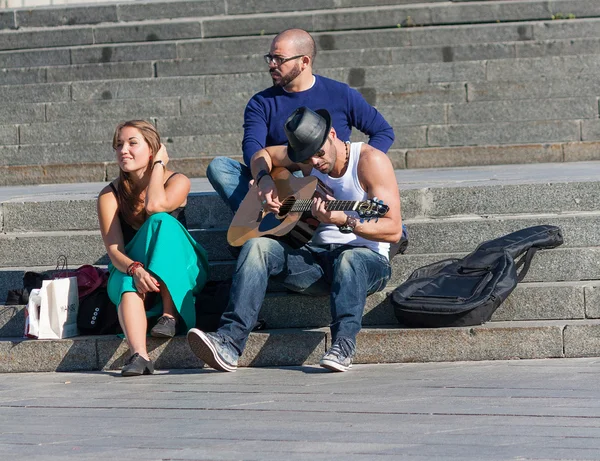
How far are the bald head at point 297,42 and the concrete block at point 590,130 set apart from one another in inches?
167

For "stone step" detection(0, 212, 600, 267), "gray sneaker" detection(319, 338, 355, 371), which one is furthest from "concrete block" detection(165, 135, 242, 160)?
"gray sneaker" detection(319, 338, 355, 371)

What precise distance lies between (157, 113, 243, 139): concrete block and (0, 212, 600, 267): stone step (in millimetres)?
3518

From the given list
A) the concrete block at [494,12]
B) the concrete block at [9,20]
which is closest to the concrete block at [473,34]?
the concrete block at [494,12]

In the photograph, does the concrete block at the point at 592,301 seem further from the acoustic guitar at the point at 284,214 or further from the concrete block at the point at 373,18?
the concrete block at the point at 373,18

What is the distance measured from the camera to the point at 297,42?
215 inches

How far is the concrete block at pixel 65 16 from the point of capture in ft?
38.0

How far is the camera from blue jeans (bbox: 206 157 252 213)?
18.0 feet

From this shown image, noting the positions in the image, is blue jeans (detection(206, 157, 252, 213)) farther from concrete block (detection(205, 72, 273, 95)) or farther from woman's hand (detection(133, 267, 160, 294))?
concrete block (detection(205, 72, 273, 95))

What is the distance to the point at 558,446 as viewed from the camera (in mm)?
3250

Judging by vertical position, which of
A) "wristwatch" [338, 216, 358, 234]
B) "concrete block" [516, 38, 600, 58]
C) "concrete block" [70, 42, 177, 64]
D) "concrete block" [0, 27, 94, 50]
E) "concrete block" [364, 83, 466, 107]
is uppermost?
"concrete block" [0, 27, 94, 50]

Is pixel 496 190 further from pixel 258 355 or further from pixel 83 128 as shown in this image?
pixel 83 128

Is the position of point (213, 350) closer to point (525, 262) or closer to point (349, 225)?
point (349, 225)

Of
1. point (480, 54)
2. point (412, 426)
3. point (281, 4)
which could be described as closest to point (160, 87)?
point (281, 4)

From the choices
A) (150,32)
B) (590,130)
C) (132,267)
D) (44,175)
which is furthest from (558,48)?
(132,267)
